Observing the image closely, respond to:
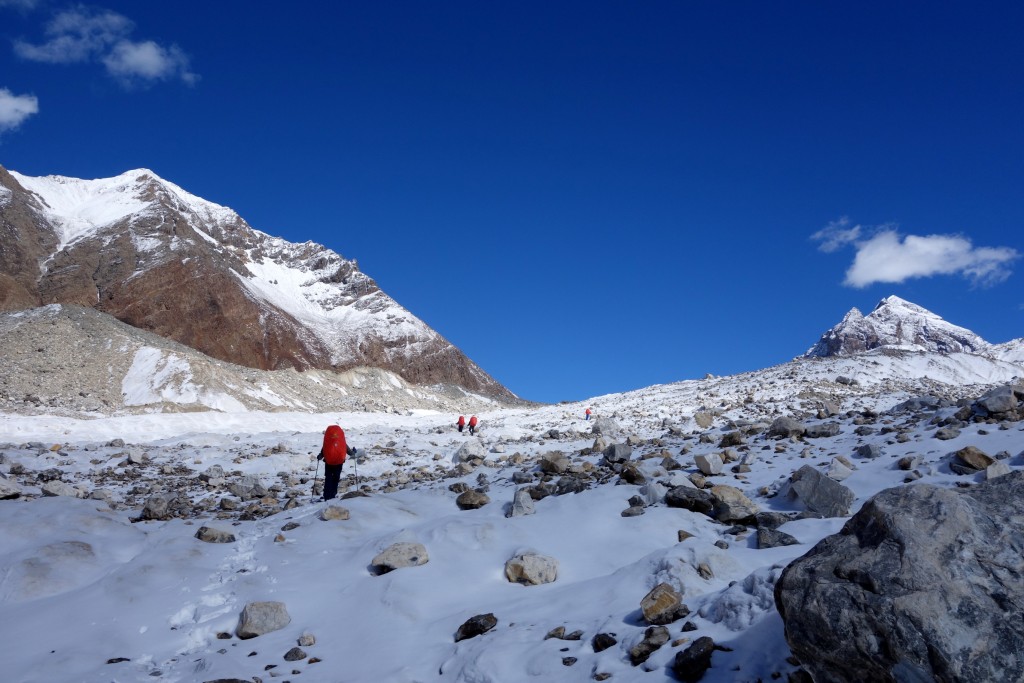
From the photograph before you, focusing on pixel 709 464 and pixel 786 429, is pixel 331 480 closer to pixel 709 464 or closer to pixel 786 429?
pixel 709 464

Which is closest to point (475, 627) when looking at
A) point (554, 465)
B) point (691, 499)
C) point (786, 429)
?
point (691, 499)

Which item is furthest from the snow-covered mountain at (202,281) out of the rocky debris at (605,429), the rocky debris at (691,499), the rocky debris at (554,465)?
the rocky debris at (691,499)

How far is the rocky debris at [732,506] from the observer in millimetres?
7535

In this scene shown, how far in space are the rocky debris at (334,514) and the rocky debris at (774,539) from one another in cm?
555

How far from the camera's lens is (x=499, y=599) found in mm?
6609

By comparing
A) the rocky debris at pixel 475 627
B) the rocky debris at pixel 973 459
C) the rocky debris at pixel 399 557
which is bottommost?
the rocky debris at pixel 475 627

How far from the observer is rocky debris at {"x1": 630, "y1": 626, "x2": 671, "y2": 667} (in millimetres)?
4645

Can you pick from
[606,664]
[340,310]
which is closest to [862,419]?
[606,664]

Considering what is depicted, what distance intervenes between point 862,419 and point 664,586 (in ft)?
29.3

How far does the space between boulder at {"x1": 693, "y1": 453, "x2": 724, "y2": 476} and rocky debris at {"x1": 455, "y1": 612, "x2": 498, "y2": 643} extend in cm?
487

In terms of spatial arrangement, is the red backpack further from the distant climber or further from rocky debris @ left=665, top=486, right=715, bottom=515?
rocky debris @ left=665, top=486, right=715, bottom=515

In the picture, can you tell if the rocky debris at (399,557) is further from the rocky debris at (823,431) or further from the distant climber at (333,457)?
the rocky debris at (823,431)

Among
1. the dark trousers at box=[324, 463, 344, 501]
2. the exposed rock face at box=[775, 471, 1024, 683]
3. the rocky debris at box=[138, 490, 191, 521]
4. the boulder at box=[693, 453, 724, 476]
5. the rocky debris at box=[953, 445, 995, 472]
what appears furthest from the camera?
the dark trousers at box=[324, 463, 344, 501]

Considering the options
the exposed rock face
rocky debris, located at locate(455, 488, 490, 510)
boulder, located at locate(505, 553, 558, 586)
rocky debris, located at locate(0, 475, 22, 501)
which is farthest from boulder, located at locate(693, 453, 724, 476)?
rocky debris, located at locate(0, 475, 22, 501)
